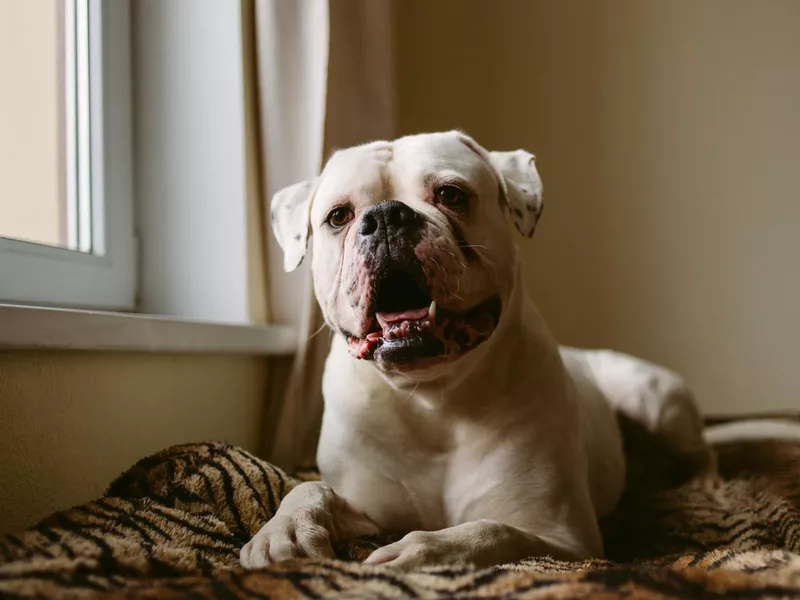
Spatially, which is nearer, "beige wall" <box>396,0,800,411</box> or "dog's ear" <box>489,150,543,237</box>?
"dog's ear" <box>489,150,543,237</box>

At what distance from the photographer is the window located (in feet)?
4.73

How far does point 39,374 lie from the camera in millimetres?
1077

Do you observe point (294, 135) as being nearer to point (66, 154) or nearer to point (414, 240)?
point (66, 154)

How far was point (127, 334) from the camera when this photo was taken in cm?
125

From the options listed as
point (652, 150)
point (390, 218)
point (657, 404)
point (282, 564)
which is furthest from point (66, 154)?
point (652, 150)

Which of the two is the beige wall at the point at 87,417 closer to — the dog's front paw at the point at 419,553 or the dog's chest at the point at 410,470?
the dog's chest at the point at 410,470

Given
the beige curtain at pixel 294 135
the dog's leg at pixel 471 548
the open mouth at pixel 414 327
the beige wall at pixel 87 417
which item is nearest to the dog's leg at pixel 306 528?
the dog's leg at pixel 471 548

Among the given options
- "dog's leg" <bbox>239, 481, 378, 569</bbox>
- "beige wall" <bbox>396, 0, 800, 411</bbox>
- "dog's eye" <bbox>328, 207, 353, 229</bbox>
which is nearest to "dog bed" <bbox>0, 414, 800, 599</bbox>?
"dog's leg" <bbox>239, 481, 378, 569</bbox>

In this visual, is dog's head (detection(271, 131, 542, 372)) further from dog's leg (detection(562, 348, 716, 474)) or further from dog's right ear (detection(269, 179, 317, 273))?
dog's leg (detection(562, 348, 716, 474))

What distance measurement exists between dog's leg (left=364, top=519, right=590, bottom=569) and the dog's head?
0.79ft

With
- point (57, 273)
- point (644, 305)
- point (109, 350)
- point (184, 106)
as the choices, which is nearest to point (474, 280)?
point (109, 350)

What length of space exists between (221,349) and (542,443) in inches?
28.3

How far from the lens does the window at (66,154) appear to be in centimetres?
144

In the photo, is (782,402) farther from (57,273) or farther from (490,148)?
(57,273)
